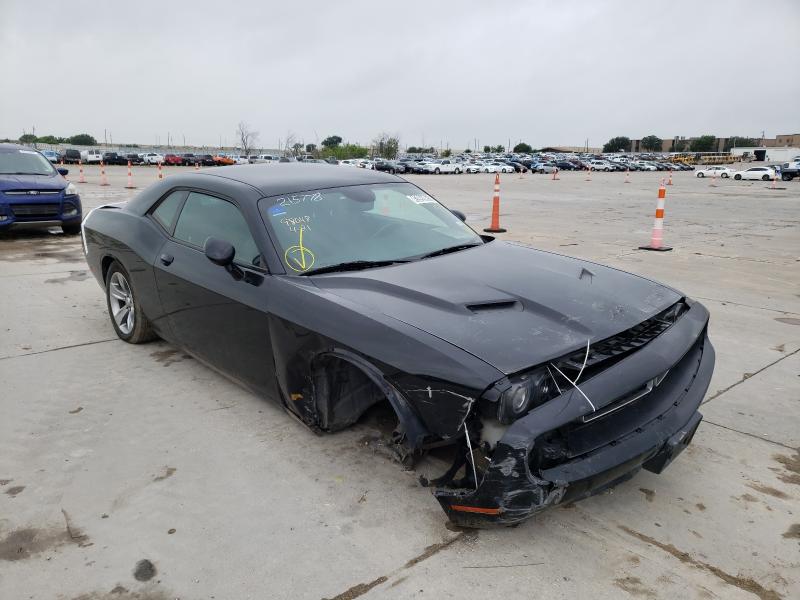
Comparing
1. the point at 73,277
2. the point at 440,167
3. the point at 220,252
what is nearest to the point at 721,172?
the point at 440,167

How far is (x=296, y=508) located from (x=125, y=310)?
9.56ft

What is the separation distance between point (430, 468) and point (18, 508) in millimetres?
1898

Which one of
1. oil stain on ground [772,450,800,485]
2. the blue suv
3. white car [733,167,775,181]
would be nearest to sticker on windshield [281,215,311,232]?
oil stain on ground [772,450,800,485]

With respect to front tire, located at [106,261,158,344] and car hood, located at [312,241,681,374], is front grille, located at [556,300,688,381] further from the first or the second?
front tire, located at [106,261,158,344]

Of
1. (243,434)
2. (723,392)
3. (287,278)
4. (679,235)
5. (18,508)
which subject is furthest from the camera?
(679,235)

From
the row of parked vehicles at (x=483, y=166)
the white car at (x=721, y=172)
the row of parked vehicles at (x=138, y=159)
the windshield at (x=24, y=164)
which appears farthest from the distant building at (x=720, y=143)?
the windshield at (x=24, y=164)

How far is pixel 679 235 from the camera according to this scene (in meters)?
12.1

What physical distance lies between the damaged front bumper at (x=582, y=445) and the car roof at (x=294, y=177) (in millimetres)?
2152

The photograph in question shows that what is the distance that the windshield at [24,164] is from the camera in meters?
10.4

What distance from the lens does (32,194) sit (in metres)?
10.1

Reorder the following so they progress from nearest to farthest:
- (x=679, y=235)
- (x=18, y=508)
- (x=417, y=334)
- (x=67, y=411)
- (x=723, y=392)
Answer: (x=417, y=334)
(x=18, y=508)
(x=67, y=411)
(x=723, y=392)
(x=679, y=235)

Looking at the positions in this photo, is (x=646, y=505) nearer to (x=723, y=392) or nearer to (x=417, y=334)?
(x=417, y=334)

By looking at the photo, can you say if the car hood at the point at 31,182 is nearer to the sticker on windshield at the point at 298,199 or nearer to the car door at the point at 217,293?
the car door at the point at 217,293

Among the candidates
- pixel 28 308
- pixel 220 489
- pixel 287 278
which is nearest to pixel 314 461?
pixel 220 489
